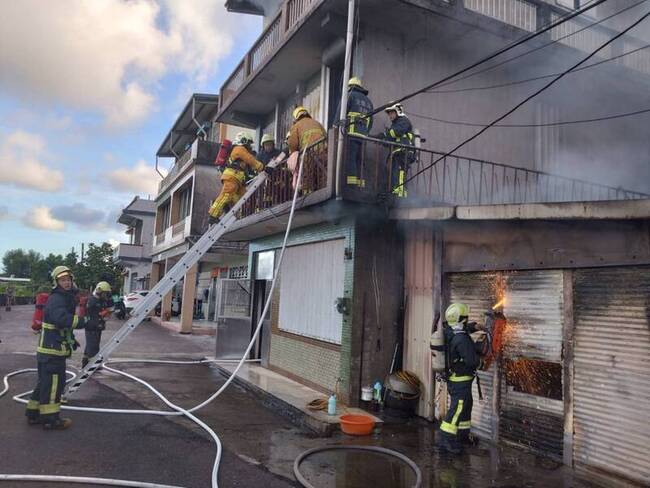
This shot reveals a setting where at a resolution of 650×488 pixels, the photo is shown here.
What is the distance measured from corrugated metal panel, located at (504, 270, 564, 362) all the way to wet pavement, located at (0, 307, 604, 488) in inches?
46.2

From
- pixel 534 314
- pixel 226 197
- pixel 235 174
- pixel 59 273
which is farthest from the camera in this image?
pixel 235 174

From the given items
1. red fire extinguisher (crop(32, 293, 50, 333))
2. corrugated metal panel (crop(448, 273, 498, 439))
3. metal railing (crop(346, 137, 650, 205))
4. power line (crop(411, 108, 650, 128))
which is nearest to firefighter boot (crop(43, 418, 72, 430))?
red fire extinguisher (crop(32, 293, 50, 333))

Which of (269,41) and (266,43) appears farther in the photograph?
(266,43)

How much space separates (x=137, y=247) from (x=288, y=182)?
29048mm

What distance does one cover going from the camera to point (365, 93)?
739cm

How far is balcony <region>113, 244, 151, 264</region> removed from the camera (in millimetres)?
34125

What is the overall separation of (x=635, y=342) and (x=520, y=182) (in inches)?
201

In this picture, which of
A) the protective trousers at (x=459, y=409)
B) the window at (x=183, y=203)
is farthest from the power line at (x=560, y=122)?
the window at (x=183, y=203)

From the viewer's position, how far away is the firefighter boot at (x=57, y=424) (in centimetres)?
585

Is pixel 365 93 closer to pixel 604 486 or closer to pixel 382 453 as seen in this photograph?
pixel 382 453

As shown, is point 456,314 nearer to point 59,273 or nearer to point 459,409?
point 459,409

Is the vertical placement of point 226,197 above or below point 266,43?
below

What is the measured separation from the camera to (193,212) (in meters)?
19.4

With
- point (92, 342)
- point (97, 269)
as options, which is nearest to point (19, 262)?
point (97, 269)
